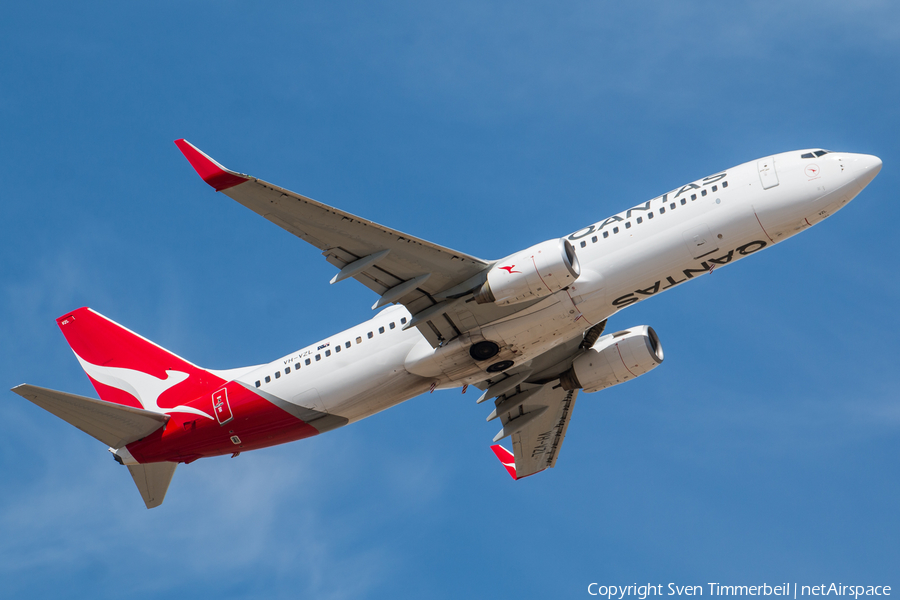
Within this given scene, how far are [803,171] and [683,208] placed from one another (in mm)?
4411

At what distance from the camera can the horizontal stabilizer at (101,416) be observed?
31359 mm

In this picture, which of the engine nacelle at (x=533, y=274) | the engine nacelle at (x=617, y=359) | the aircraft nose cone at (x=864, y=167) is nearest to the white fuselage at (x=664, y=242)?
the aircraft nose cone at (x=864, y=167)

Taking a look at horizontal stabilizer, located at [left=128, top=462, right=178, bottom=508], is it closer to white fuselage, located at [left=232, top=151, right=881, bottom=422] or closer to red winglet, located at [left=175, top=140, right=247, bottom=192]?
white fuselage, located at [left=232, top=151, right=881, bottom=422]

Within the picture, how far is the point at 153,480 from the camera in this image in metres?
36.1

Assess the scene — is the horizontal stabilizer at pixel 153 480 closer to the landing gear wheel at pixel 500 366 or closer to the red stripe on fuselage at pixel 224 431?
the red stripe on fuselage at pixel 224 431

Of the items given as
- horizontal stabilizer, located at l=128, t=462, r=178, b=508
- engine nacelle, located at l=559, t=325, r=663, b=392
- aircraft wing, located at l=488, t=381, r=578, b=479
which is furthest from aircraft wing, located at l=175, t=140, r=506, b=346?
horizontal stabilizer, located at l=128, t=462, r=178, b=508

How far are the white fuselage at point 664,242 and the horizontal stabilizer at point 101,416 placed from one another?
28.0 feet

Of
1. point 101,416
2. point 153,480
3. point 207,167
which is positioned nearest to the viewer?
point 207,167

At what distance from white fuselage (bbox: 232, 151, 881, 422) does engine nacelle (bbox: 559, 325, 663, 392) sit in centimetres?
502

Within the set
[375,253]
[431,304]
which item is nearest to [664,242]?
[431,304]

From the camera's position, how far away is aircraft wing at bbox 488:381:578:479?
3934 centimetres

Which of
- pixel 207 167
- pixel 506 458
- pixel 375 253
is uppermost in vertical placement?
pixel 207 167

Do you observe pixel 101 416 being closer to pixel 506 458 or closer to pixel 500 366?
pixel 500 366

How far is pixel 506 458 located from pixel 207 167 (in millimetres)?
21459
